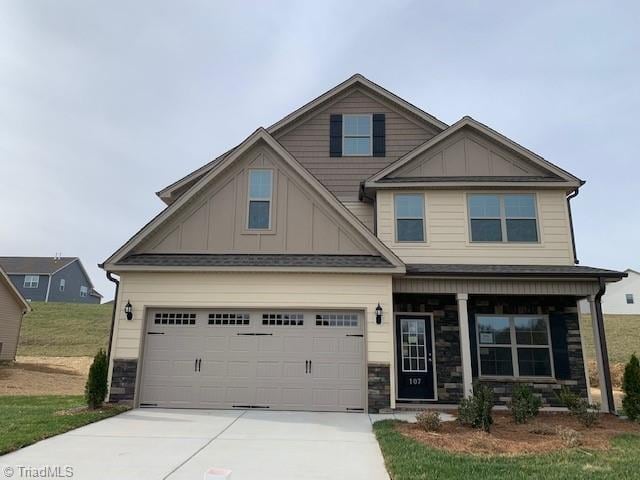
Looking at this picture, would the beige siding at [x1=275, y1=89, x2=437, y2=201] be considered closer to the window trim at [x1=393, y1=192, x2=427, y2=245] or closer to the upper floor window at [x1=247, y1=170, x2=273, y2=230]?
the window trim at [x1=393, y1=192, x2=427, y2=245]

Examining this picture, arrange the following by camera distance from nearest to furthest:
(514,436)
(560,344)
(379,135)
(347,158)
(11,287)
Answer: (514,436) → (560,344) → (347,158) → (379,135) → (11,287)

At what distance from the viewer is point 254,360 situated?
1005 centimetres

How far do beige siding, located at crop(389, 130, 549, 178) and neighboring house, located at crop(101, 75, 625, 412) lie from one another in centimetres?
4

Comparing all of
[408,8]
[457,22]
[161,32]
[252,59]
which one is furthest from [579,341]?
[161,32]

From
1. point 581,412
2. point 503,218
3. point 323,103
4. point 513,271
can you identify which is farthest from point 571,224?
point 323,103

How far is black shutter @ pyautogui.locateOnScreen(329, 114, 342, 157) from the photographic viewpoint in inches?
547

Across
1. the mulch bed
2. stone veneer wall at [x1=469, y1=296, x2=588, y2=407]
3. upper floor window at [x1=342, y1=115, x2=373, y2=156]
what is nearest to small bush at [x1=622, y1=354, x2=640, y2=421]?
the mulch bed

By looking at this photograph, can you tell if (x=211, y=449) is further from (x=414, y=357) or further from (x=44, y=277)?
(x=44, y=277)

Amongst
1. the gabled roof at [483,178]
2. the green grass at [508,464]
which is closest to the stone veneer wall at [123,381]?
the green grass at [508,464]

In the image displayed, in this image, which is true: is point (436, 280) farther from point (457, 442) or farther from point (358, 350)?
point (457, 442)

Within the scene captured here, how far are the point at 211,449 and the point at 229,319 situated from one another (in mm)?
4222

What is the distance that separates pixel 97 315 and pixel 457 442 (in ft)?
117

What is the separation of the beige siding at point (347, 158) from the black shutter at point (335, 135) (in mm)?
128

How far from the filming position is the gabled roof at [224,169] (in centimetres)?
1035
